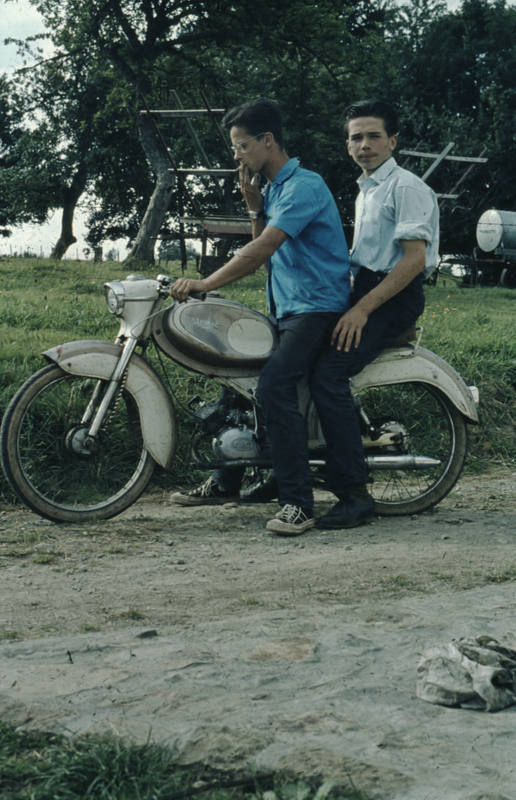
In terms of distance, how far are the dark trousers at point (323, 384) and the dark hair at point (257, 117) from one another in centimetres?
89

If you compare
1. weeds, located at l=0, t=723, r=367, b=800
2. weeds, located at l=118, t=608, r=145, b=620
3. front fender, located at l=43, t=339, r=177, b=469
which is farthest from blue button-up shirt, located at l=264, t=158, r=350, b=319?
weeds, located at l=0, t=723, r=367, b=800

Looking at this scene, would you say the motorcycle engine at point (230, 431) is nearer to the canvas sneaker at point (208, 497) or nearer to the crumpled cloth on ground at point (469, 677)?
the canvas sneaker at point (208, 497)

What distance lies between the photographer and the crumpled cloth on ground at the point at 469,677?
2.32 metres

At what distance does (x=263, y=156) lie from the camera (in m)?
4.29

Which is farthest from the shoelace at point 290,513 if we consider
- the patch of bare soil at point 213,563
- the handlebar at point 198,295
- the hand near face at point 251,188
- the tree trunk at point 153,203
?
the tree trunk at point 153,203

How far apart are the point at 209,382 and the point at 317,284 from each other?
2.22 metres

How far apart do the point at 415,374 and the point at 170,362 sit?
254 centimetres

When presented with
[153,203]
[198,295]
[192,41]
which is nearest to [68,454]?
[198,295]

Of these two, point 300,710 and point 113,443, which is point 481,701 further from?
point 113,443

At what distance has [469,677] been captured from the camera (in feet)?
7.78

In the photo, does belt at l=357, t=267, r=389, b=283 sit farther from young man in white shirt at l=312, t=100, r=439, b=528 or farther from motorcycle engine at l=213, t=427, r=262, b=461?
motorcycle engine at l=213, t=427, r=262, b=461

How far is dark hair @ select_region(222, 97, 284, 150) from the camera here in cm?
422

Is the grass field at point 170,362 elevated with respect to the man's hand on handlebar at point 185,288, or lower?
lower

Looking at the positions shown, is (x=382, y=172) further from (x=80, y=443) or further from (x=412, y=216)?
(x=80, y=443)
